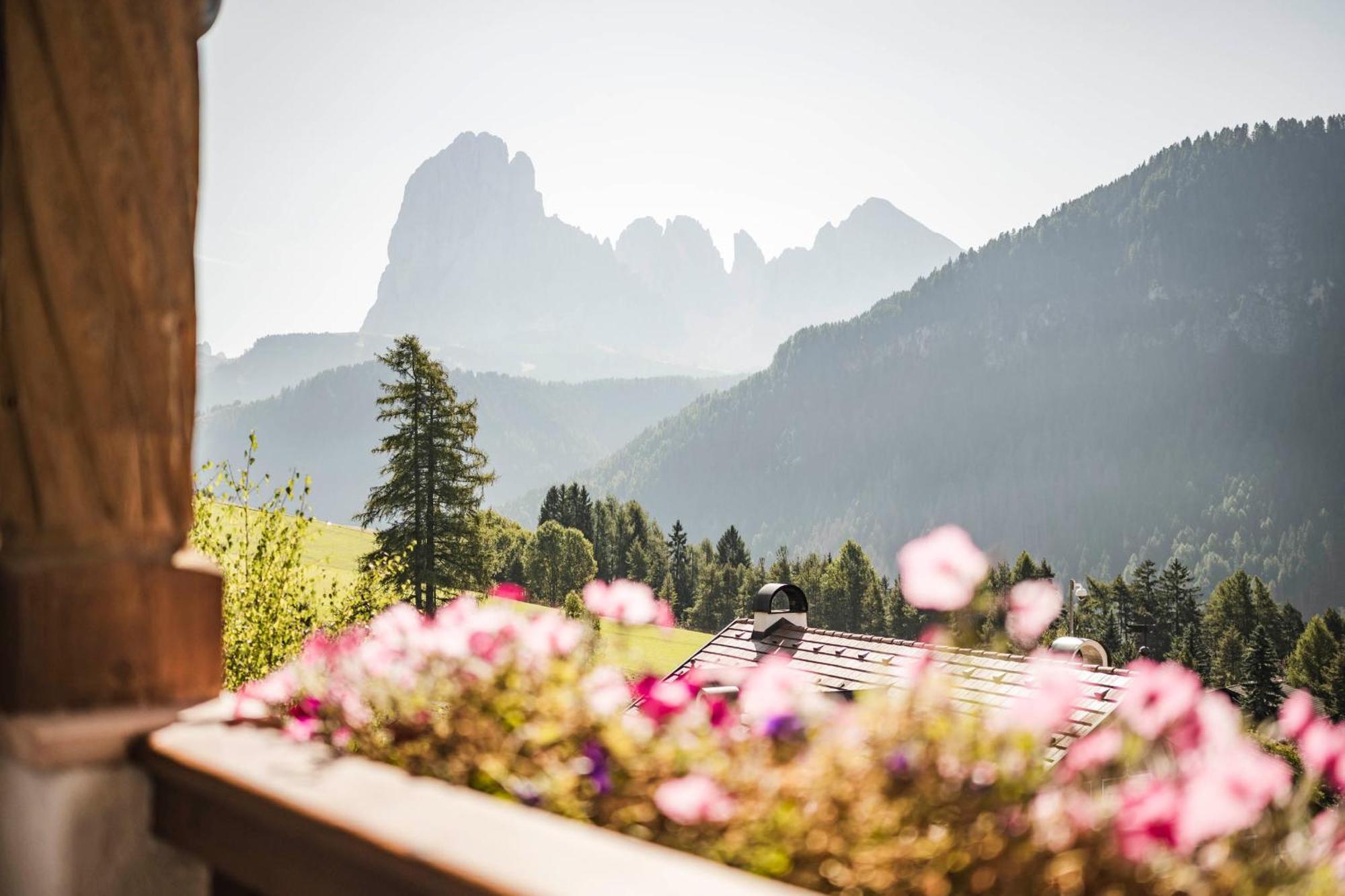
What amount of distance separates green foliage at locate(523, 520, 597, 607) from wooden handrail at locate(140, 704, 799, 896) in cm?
4358

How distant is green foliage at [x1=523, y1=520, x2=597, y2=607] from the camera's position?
45.1 meters

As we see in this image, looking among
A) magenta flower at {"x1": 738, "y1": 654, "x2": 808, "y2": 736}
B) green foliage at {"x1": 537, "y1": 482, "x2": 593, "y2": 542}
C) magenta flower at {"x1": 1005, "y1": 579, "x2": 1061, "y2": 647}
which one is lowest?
green foliage at {"x1": 537, "y1": 482, "x2": 593, "y2": 542}

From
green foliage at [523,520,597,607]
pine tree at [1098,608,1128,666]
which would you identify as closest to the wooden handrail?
green foliage at [523,520,597,607]

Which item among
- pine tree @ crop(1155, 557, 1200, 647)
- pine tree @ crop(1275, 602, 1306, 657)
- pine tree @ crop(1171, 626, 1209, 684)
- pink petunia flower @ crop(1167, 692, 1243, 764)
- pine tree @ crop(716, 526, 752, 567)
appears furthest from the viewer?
pine tree @ crop(716, 526, 752, 567)

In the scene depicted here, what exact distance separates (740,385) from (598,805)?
157152 millimetres

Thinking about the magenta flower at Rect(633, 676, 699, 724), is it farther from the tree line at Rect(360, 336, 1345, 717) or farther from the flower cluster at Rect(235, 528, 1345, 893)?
the tree line at Rect(360, 336, 1345, 717)

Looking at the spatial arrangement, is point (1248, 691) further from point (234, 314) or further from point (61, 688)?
point (61, 688)

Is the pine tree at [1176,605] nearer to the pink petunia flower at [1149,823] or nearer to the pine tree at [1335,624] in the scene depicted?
the pine tree at [1335,624]

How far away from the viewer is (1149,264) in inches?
5738

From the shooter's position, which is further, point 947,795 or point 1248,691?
point 1248,691

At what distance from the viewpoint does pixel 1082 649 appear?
177 inches

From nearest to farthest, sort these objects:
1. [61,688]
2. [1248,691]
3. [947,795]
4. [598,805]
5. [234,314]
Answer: [947,795] < [598,805] < [61,688] < [234,314] < [1248,691]

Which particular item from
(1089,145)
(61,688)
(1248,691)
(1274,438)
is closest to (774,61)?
(61,688)

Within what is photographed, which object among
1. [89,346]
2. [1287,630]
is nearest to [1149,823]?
[89,346]
